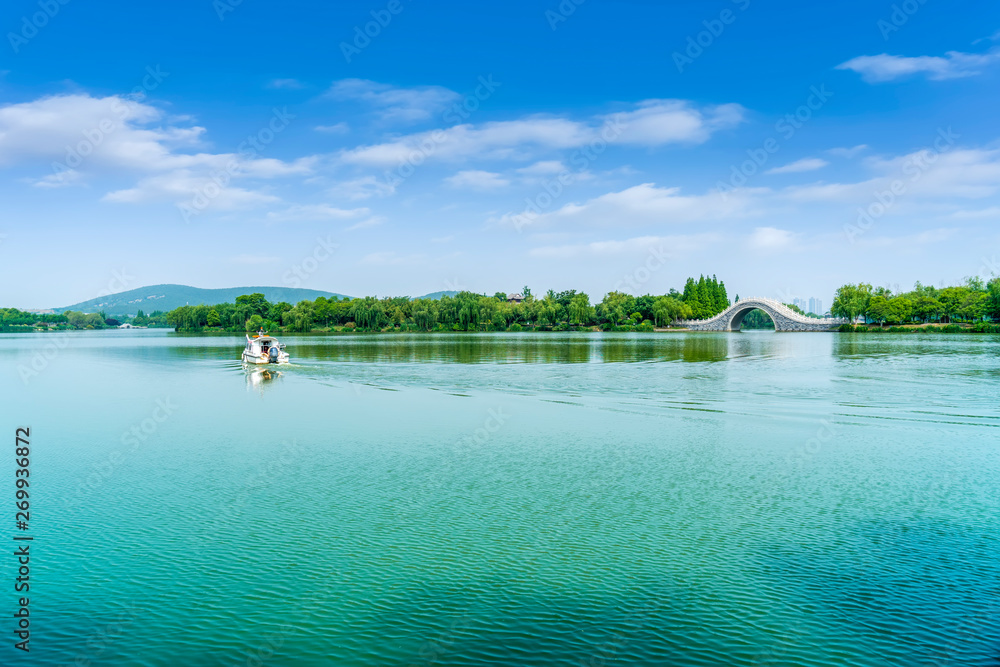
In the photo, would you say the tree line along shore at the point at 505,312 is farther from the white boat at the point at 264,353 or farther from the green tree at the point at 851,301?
the white boat at the point at 264,353

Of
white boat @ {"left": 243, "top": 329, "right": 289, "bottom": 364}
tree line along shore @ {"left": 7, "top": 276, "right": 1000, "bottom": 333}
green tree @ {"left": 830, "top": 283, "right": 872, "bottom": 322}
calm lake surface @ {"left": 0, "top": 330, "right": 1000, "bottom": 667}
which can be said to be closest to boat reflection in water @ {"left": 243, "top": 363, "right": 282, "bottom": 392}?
white boat @ {"left": 243, "top": 329, "right": 289, "bottom": 364}

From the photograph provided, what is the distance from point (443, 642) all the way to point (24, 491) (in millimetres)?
8362

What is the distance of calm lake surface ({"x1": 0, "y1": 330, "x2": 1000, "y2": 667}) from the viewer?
580 cm

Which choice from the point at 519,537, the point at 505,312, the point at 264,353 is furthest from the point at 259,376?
the point at 505,312

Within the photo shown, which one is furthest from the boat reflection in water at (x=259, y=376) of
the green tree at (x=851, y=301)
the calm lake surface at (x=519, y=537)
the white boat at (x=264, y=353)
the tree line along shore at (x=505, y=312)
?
the green tree at (x=851, y=301)

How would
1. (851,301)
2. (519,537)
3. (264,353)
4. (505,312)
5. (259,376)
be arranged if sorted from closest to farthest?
(519,537)
(259,376)
(264,353)
(851,301)
(505,312)

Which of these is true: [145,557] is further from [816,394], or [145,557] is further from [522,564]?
[816,394]

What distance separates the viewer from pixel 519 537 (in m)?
8.15

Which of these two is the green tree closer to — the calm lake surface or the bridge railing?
the bridge railing

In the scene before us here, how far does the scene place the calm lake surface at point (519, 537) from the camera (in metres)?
5.80

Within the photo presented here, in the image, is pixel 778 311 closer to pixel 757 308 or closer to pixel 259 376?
pixel 757 308

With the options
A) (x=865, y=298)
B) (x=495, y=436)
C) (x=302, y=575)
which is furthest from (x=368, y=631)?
(x=865, y=298)

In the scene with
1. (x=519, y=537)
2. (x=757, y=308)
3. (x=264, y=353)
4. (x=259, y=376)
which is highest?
(x=757, y=308)

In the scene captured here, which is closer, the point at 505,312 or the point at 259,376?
the point at 259,376
